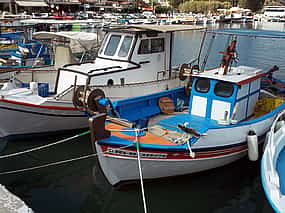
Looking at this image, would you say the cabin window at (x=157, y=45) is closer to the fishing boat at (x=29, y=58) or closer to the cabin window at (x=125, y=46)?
the cabin window at (x=125, y=46)

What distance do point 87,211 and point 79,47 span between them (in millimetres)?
9924

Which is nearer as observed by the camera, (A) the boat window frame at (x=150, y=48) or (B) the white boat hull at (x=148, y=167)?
(B) the white boat hull at (x=148, y=167)

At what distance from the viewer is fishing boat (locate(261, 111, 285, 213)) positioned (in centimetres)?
601

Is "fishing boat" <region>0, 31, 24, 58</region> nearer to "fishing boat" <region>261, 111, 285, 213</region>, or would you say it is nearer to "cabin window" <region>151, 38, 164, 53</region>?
"cabin window" <region>151, 38, 164, 53</region>

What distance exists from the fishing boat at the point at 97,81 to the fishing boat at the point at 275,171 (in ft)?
18.1

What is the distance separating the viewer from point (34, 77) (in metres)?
13.6

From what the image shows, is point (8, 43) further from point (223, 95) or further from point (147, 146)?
point (147, 146)

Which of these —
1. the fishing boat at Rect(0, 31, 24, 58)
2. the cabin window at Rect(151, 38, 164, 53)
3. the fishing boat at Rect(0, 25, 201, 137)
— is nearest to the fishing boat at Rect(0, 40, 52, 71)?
the fishing boat at Rect(0, 31, 24, 58)

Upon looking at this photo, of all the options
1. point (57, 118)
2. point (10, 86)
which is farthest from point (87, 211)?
point (10, 86)

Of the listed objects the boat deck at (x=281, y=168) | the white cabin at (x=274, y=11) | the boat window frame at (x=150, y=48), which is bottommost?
A: the boat deck at (x=281, y=168)

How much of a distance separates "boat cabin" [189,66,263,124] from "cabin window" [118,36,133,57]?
12.1ft

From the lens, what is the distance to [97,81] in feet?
36.8

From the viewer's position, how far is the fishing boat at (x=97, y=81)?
10836 millimetres

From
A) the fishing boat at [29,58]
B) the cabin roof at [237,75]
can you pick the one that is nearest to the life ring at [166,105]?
the cabin roof at [237,75]
